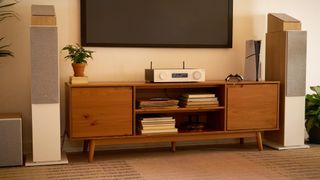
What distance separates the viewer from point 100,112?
11.1 ft

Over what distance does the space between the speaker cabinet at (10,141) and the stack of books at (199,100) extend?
1362 millimetres

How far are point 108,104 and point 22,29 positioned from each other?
102 cm

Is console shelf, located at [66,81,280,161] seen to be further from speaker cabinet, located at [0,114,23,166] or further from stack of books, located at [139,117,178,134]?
speaker cabinet, located at [0,114,23,166]

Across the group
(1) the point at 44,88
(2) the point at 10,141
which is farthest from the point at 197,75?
(2) the point at 10,141

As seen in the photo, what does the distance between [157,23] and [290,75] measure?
130 cm

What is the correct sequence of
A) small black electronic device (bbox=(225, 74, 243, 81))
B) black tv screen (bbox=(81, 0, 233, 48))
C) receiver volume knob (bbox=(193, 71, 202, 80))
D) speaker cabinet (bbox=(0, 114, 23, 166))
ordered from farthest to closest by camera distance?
small black electronic device (bbox=(225, 74, 243, 81))
black tv screen (bbox=(81, 0, 233, 48))
receiver volume knob (bbox=(193, 71, 202, 80))
speaker cabinet (bbox=(0, 114, 23, 166))

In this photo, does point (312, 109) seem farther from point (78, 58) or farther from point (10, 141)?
point (10, 141)

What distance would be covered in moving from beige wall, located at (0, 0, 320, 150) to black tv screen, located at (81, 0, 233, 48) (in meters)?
0.08

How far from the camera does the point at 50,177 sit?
2947 mm

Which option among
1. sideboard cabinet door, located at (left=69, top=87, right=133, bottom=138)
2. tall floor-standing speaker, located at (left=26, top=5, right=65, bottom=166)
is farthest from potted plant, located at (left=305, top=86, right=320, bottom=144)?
tall floor-standing speaker, located at (left=26, top=5, right=65, bottom=166)

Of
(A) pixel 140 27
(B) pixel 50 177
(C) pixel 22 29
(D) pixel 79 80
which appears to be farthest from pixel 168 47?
(B) pixel 50 177

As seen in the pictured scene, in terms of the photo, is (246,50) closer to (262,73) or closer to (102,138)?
(262,73)

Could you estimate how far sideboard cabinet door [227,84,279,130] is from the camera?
371 centimetres

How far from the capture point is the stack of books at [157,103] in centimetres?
353
